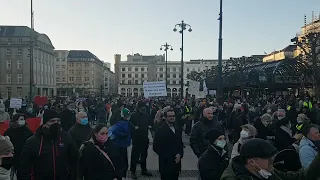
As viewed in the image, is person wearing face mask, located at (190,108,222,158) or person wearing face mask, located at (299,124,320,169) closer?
person wearing face mask, located at (299,124,320,169)

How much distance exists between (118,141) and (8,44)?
92.1 metres

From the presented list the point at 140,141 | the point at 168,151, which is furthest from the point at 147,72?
the point at 168,151

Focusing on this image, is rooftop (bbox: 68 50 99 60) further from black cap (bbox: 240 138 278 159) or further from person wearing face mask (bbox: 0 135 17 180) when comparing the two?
black cap (bbox: 240 138 278 159)

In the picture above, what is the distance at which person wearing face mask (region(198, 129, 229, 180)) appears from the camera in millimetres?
4938

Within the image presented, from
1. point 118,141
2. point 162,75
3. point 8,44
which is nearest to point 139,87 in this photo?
point 162,75

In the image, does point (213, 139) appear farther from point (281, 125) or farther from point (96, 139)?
point (281, 125)

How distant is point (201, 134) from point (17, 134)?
3.50 m

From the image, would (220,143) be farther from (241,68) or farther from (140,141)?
(241,68)

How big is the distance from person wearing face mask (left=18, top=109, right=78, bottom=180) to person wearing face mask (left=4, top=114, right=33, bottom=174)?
2.16 meters

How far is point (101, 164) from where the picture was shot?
5.17 m

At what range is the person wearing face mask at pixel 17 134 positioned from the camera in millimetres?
7469

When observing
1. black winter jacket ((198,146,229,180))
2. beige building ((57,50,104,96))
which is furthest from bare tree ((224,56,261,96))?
beige building ((57,50,104,96))

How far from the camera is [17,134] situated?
25.0ft

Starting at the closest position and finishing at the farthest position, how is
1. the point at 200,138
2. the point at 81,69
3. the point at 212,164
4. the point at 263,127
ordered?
the point at 212,164 → the point at 200,138 → the point at 263,127 → the point at 81,69
